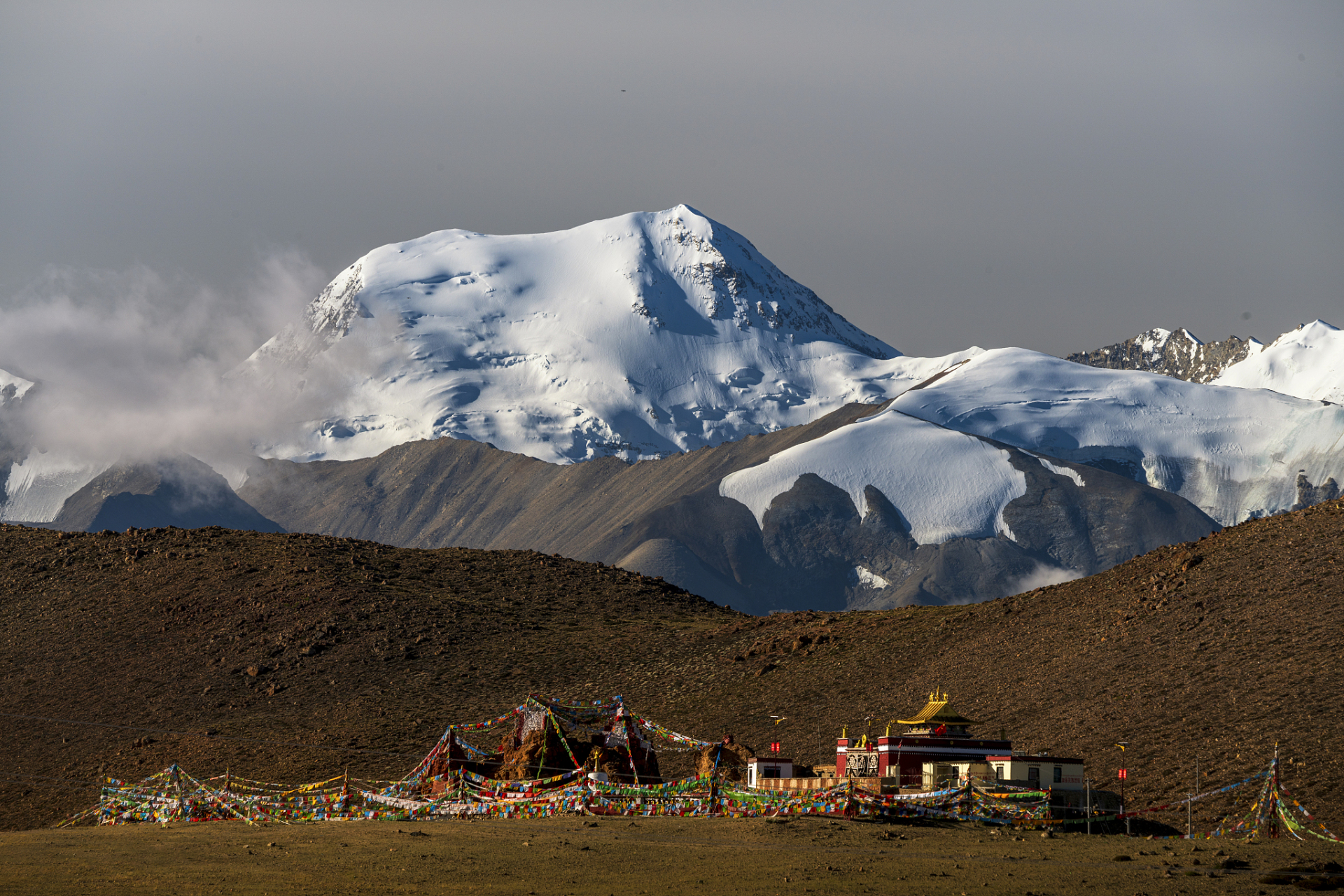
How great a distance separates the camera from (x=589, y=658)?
8312 cm

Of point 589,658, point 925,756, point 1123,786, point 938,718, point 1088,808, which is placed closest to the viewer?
point 1088,808

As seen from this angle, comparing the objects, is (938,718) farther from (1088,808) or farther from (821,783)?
(1088,808)

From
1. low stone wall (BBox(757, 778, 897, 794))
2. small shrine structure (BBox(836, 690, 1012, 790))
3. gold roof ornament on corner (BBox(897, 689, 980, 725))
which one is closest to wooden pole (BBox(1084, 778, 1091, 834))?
small shrine structure (BBox(836, 690, 1012, 790))

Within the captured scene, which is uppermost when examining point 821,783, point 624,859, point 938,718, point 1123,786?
point 938,718

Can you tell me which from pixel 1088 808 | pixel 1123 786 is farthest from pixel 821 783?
pixel 1123 786

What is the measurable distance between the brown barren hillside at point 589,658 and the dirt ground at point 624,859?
11075 millimetres

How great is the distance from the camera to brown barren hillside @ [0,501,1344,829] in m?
61.4

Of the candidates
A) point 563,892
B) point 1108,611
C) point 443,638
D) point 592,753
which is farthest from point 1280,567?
point 563,892

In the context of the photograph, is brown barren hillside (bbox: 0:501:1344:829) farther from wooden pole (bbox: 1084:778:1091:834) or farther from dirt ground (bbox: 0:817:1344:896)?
dirt ground (bbox: 0:817:1344:896)

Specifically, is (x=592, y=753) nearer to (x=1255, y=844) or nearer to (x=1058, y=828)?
(x=1058, y=828)

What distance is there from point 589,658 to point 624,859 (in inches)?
1732

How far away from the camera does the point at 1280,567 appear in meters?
72.2

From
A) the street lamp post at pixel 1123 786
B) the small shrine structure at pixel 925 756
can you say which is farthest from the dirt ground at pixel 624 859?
the small shrine structure at pixel 925 756

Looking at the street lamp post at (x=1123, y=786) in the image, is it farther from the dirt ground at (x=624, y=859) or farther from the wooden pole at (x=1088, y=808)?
the dirt ground at (x=624, y=859)
